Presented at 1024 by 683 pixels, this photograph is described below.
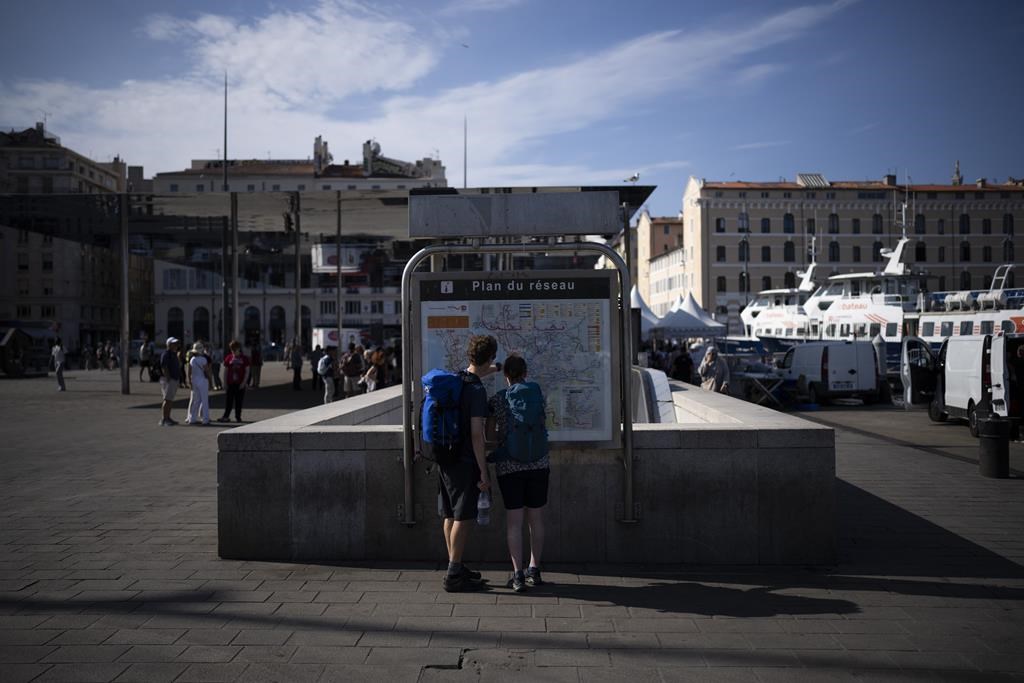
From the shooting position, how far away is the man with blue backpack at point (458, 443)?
579 centimetres

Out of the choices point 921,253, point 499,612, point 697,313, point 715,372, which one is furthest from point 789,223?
point 499,612

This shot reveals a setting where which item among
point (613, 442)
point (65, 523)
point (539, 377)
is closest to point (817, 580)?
point (613, 442)

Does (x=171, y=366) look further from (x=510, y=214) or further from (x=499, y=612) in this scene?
(x=499, y=612)

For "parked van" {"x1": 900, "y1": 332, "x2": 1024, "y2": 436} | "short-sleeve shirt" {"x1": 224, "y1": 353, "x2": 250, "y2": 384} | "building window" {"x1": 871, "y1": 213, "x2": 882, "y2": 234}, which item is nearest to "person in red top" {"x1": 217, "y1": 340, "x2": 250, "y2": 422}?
"short-sleeve shirt" {"x1": 224, "y1": 353, "x2": 250, "y2": 384}

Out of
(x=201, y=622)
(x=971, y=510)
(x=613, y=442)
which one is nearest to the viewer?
(x=201, y=622)

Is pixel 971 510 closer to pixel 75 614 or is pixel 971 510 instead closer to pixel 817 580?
pixel 817 580

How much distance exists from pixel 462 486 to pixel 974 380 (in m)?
13.1

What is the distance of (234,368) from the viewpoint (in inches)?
716

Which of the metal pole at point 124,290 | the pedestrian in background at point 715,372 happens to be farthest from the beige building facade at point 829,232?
the pedestrian in background at point 715,372

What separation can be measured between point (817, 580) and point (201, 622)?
423 centimetres

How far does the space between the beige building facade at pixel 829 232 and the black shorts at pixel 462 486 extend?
3130 inches

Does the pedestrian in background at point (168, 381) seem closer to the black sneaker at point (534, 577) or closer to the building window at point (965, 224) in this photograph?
the black sneaker at point (534, 577)

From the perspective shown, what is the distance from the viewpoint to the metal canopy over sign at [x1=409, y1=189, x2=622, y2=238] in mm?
6637

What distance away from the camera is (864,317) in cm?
3872
